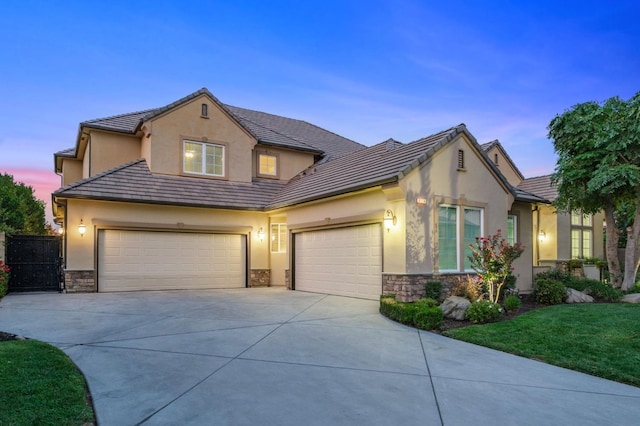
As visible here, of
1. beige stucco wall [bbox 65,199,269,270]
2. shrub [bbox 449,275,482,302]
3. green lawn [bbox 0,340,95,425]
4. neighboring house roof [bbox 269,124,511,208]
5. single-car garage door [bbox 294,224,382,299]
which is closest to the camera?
green lawn [bbox 0,340,95,425]

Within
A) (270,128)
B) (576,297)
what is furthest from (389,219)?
(270,128)

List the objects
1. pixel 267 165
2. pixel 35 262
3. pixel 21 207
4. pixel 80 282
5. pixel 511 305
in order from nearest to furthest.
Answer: pixel 511 305 → pixel 80 282 → pixel 35 262 → pixel 267 165 → pixel 21 207

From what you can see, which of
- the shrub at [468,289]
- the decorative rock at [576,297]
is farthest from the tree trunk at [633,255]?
the shrub at [468,289]

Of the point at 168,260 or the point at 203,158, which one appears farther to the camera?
the point at 203,158

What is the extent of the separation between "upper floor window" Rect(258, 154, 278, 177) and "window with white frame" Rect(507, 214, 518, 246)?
9736mm

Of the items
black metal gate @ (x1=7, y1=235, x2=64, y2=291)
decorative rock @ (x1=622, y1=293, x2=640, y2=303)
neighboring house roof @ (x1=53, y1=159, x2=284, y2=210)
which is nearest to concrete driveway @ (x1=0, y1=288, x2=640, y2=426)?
neighboring house roof @ (x1=53, y1=159, x2=284, y2=210)

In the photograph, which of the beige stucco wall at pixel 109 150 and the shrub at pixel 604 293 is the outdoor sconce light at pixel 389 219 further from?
the beige stucco wall at pixel 109 150

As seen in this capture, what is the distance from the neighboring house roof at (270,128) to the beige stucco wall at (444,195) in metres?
8.53

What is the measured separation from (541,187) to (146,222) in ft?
55.9

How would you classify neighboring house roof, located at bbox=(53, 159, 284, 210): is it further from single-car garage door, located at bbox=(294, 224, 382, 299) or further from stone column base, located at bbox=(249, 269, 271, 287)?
single-car garage door, located at bbox=(294, 224, 382, 299)

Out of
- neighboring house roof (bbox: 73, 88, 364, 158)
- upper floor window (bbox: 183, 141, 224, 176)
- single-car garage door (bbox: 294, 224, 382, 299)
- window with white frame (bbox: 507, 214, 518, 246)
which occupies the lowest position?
single-car garage door (bbox: 294, 224, 382, 299)

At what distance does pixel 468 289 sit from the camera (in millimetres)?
11672

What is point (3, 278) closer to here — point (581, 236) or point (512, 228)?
point (512, 228)

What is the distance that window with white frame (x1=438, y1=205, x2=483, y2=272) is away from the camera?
12.3 metres
